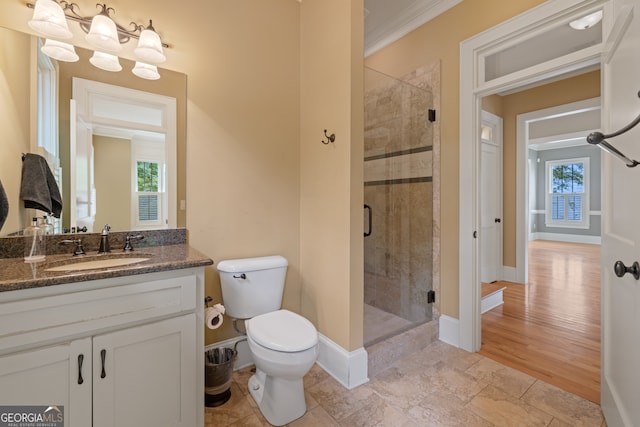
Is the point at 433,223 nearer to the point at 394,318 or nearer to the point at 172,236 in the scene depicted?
the point at 394,318

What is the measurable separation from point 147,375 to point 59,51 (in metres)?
1.66

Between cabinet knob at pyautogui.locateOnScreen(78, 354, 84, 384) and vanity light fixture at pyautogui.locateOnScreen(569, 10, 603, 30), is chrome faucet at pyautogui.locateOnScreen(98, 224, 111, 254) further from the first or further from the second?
vanity light fixture at pyautogui.locateOnScreen(569, 10, 603, 30)

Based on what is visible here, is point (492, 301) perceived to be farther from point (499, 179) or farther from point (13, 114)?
point (13, 114)

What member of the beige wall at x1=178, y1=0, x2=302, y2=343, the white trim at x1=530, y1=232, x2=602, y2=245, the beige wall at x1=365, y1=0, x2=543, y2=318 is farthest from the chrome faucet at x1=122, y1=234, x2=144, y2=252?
the white trim at x1=530, y1=232, x2=602, y2=245

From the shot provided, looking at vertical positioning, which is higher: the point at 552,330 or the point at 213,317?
the point at 213,317

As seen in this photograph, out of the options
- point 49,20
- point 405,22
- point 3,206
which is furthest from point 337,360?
point 405,22

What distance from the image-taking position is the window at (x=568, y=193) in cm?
761

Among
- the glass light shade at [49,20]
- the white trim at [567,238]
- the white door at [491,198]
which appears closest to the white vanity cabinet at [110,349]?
the glass light shade at [49,20]

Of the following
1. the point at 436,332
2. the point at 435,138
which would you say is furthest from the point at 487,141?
the point at 436,332

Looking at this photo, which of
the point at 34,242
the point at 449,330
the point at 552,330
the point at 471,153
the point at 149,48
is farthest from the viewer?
the point at 552,330

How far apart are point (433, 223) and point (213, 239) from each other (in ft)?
5.95

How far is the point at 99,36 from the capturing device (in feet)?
4.96

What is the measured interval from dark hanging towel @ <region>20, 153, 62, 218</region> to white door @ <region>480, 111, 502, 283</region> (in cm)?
436

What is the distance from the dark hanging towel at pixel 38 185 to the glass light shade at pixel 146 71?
680 mm
